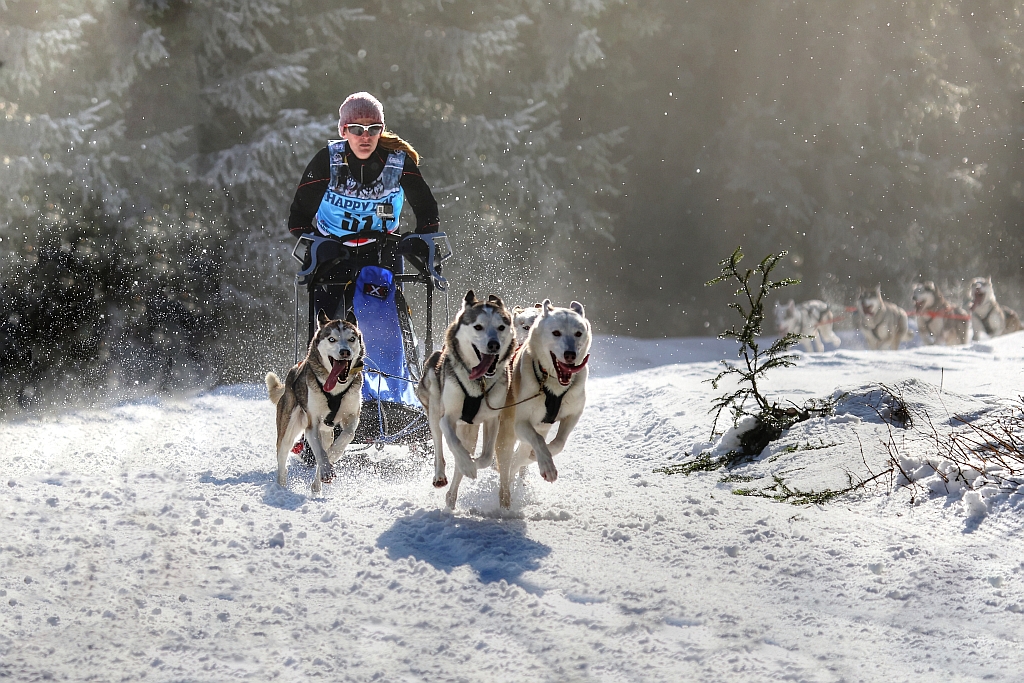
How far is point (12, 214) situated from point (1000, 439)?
37.0ft

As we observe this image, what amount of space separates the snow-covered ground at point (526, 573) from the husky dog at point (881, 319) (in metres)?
8.60

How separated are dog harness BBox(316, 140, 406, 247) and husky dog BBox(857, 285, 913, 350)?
9.62 m

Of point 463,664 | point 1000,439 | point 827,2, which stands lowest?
point 463,664

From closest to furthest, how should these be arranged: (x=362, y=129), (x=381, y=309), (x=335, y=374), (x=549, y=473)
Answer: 1. (x=549, y=473)
2. (x=335, y=374)
3. (x=381, y=309)
4. (x=362, y=129)

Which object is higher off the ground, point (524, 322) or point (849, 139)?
point (849, 139)

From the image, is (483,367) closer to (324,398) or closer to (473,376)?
(473,376)

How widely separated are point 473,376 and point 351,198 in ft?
7.87

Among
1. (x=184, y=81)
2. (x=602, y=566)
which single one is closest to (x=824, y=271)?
(x=184, y=81)

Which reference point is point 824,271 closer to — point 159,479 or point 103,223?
point 103,223

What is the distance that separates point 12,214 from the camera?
11.9 m

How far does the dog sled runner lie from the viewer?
238 inches

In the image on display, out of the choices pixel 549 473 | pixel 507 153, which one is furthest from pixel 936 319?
pixel 549 473

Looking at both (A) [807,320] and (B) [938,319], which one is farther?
(A) [807,320]

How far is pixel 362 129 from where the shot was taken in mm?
6262
